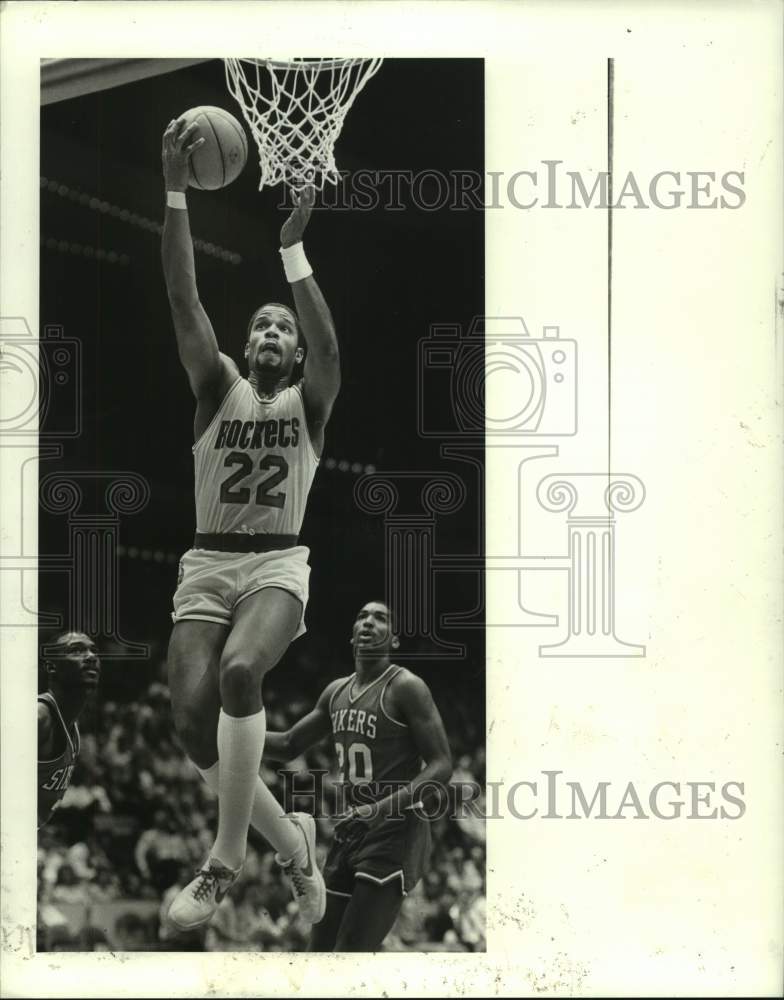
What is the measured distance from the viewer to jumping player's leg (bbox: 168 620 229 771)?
3428mm

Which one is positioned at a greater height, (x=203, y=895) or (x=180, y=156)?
(x=180, y=156)

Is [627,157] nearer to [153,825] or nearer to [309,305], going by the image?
[309,305]

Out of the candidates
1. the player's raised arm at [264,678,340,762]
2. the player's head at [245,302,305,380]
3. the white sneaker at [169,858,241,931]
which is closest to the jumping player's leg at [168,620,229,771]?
the player's raised arm at [264,678,340,762]

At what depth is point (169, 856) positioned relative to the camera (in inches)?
136

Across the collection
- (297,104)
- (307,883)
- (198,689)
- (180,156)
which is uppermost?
(297,104)

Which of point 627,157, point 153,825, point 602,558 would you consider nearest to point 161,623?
point 153,825

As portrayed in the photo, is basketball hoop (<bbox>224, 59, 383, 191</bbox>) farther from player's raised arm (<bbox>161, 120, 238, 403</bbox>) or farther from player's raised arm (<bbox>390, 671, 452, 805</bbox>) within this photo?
player's raised arm (<bbox>390, 671, 452, 805</bbox>)

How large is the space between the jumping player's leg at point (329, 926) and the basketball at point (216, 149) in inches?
84.2

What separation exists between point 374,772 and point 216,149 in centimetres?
191

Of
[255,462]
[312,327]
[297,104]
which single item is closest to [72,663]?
[255,462]

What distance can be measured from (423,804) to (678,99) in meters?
2.24

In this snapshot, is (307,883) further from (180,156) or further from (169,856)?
(180,156)

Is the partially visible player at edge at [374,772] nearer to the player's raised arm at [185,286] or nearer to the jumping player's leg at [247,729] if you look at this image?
the jumping player's leg at [247,729]

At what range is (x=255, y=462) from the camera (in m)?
3.50
